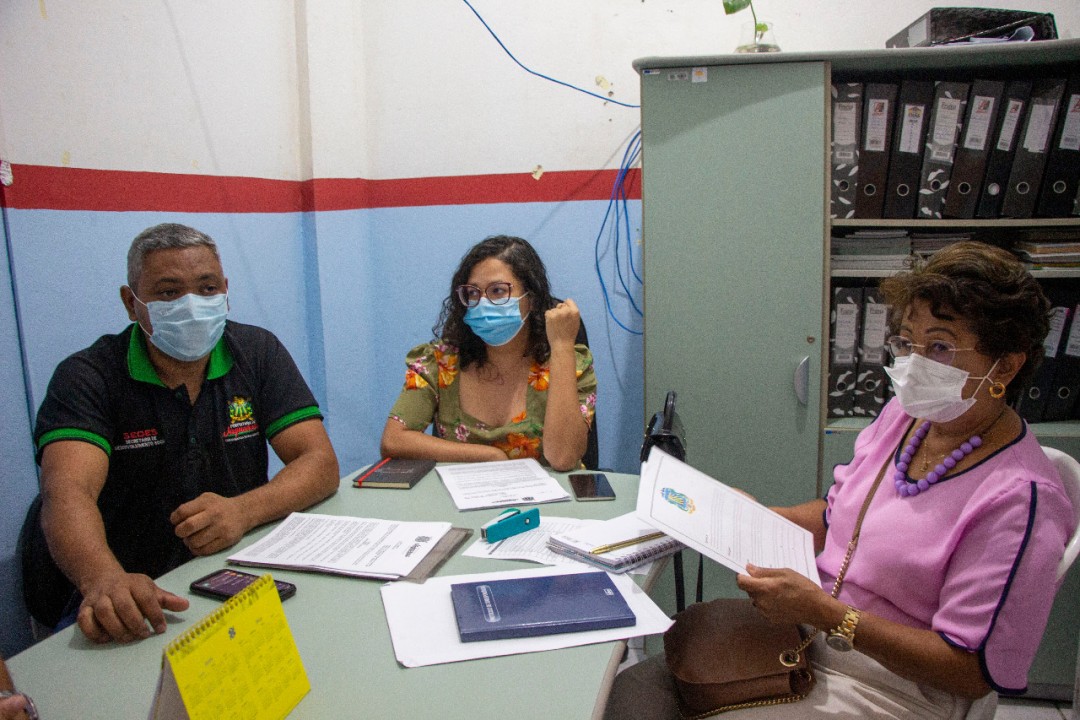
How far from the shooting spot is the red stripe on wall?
1.77 meters

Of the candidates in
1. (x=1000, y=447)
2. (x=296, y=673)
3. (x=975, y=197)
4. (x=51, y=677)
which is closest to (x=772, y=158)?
(x=975, y=197)

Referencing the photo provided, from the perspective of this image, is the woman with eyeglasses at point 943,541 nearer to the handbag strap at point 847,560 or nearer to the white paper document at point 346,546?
the handbag strap at point 847,560

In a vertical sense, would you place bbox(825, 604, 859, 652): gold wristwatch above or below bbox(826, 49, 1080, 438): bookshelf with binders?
below

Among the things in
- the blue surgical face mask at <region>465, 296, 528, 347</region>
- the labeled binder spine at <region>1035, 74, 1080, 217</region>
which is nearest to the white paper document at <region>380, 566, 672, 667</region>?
the blue surgical face mask at <region>465, 296, 528, 347</region>

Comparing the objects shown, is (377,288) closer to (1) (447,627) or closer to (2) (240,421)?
(2) (240,421)

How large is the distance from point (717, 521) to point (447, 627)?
0.50 meters

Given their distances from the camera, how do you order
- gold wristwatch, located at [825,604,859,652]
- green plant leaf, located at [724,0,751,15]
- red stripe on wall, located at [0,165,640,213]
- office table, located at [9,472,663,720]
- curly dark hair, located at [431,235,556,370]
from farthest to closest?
green plant leaf, located at [724,0,751,15]
curly dark hair, located at [431,235,556,370]
red stripe on wall, located at [0,165,640,213]
gold wristwatch, located at [825,604,859,652]
office table, located at [9,472,663,720]

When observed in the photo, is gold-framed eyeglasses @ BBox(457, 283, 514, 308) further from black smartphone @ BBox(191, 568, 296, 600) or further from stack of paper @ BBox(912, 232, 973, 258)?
stack of paper @ BBox(912, 232, 973, 258)

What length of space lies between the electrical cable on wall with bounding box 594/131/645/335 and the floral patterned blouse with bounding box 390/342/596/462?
2.18 feet

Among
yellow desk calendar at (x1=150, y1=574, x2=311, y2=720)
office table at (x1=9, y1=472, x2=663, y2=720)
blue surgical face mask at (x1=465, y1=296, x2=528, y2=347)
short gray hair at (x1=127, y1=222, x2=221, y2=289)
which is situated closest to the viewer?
yellow desk calendar at (x1=150, y1=574, x2=311, y2=720)

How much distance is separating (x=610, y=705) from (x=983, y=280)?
36.9 inches

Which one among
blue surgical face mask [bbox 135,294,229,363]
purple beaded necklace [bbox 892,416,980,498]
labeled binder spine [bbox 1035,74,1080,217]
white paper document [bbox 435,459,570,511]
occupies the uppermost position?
labeled binder spine [bbox 1035,74,1080,217]

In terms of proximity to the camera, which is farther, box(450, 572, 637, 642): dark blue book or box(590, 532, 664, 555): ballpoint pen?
box(590, 532, 664, 555): ballpoint pen

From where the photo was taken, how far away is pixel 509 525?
1.32m
